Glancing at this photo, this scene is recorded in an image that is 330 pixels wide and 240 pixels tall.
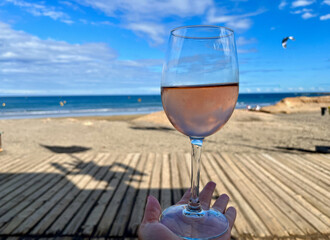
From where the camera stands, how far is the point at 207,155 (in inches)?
214

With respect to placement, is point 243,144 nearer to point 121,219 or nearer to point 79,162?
point 79,162

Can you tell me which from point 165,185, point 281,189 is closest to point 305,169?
point 281,189

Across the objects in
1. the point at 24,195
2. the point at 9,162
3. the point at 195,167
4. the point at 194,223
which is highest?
the point at 195,167

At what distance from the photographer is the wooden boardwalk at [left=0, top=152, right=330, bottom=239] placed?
2520 millimetres

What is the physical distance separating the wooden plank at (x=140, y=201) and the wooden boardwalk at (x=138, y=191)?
0.03 feet

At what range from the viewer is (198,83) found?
0.97m

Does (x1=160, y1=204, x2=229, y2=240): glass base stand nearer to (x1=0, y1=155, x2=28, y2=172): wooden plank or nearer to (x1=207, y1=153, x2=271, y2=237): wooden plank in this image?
(x1=207, y1=153, x2=271, y2=237): wooden plank

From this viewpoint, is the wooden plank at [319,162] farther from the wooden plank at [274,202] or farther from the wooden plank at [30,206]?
the wooden plank at [30,206]

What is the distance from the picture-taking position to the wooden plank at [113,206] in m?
2.49

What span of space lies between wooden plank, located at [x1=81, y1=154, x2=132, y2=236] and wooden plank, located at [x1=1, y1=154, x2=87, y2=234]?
0.56 m

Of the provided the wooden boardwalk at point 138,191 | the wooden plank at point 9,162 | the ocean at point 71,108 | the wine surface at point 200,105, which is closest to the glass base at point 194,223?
the wine surface at point 200,105

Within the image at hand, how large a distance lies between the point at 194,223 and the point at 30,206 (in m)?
2.59

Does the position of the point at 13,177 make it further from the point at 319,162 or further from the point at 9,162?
the point at 319,162

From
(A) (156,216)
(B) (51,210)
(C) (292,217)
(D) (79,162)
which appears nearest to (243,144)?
(D) (79,162)
